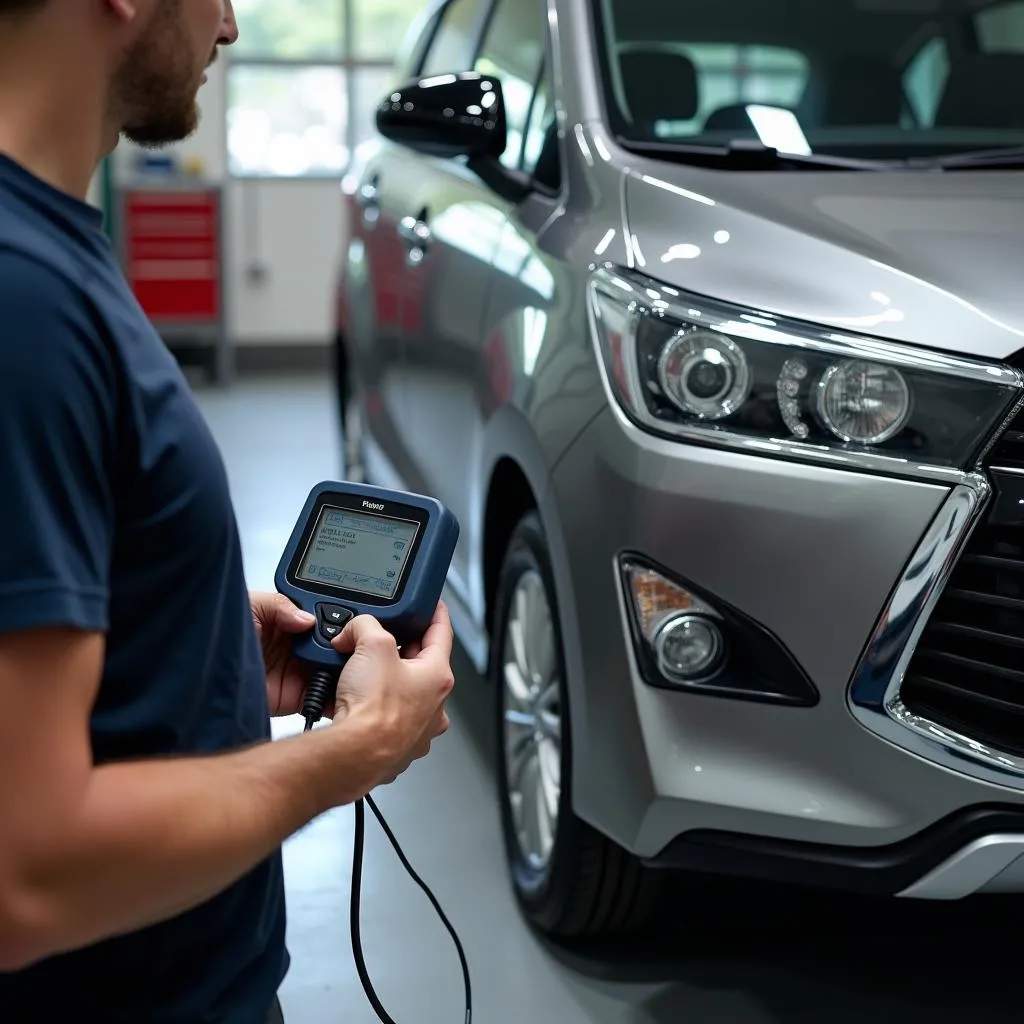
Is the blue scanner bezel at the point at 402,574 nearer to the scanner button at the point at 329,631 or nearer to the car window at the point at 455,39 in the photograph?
the scanner button at the point at 329,631

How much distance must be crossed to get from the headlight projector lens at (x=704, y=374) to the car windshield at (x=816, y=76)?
573mm

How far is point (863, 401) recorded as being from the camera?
5.25ft

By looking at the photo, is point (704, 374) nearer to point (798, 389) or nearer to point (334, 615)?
point (798, 389)

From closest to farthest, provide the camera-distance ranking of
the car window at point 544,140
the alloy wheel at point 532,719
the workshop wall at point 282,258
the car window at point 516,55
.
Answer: the alloy wheel at point 532,719
the car window at point 544,140
the car window at point 516,55
the workshop wall at point 282,258

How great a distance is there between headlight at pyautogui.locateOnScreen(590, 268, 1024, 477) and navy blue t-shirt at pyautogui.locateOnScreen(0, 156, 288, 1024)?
2.89 feet

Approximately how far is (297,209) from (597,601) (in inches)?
252

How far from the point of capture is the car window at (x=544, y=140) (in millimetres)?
2156

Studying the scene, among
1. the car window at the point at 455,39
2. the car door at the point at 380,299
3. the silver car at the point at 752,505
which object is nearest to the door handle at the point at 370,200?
the car door at the point at 380,299

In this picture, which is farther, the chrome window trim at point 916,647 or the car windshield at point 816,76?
the car windshield at point 816,76

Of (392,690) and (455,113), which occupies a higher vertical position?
(455,113)

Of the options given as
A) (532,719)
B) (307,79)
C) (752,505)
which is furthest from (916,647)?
(307,79)

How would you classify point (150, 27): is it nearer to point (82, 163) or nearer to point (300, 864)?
point (82, 163)

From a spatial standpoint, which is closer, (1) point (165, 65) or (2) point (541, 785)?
(1) point (165, 65)

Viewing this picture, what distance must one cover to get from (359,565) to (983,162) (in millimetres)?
1287
